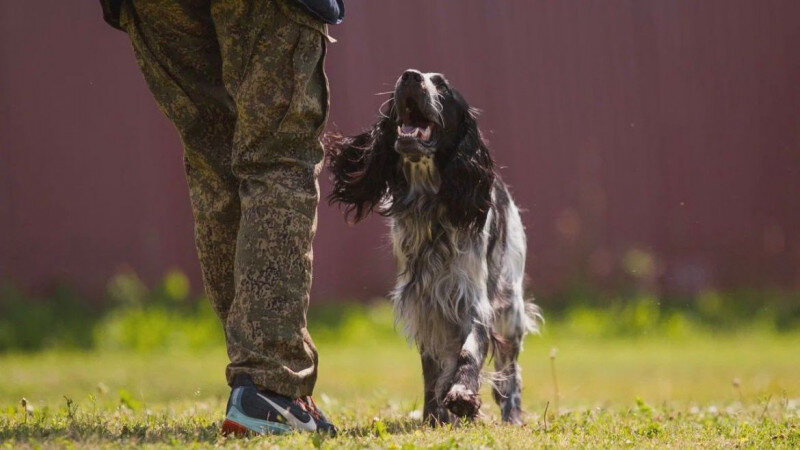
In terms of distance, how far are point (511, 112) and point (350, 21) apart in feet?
4.99

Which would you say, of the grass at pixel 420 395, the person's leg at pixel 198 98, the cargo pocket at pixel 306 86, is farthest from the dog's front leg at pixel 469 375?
the cargo pocket at pixel 306 86

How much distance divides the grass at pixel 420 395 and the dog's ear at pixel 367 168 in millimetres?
890

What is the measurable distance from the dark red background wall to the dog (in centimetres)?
467

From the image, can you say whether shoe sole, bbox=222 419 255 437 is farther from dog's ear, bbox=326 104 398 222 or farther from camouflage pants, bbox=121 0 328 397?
dog's ear, bbox=326 104 398 222

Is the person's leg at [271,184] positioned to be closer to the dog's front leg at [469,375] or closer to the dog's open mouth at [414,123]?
the dog's front leg at [469,375]

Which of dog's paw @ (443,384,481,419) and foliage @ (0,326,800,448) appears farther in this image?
dog's paw @ (443,384,481,419)

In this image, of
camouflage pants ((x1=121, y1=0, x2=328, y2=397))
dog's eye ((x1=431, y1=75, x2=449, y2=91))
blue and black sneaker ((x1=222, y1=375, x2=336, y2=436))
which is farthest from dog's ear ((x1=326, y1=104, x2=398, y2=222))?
blue and black sneaker ((x1=222, y1=375, x2=336, y2=436))

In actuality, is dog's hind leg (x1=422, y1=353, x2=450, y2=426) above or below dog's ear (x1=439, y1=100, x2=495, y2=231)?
below

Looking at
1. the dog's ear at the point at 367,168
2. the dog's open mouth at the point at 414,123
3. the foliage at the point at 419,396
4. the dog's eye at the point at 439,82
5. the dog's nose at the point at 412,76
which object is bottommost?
the foliage at the point at 419,396

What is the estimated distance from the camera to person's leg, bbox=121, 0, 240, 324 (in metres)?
4.33

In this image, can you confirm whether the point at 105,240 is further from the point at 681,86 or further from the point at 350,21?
the point at 681,86

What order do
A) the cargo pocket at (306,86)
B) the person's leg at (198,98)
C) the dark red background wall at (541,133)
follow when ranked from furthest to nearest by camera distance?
the dark red background wall at (541,133) → the person's leg at (198,98) → the cargo pocket at (306,86)

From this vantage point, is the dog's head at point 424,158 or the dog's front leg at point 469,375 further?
the dog's head at point 424,158

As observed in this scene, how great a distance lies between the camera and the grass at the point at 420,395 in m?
4.18
